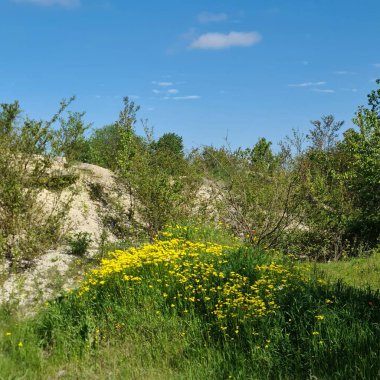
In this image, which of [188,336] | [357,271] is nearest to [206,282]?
[188,336]

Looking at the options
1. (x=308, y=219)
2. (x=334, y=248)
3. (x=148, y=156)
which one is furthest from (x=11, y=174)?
(x=334, y=248)

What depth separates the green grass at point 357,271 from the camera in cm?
980

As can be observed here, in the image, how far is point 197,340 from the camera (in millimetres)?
6004

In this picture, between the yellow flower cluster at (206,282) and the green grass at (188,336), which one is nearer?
the green grass at (188,336)

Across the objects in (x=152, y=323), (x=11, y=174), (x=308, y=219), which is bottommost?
(x=152, y=323)

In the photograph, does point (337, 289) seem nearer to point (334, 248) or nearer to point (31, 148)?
point (31, 148)

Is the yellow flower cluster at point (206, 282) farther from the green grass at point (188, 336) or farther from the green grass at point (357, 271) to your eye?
the green grass at point (357, 271)

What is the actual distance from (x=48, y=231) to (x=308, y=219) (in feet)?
24.4

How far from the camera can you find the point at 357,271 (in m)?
10.8

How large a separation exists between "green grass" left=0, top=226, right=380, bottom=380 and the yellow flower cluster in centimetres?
3

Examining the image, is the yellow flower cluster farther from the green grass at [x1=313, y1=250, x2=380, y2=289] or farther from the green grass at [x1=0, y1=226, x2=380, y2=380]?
the green grass at [x1=313, y1=250, x2=380, y2=289]

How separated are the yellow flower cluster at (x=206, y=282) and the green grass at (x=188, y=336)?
34mm

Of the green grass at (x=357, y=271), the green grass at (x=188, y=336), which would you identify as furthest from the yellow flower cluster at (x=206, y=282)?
the green grass at (x=357, y=271)

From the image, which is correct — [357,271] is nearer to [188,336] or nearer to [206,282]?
[206,282]
